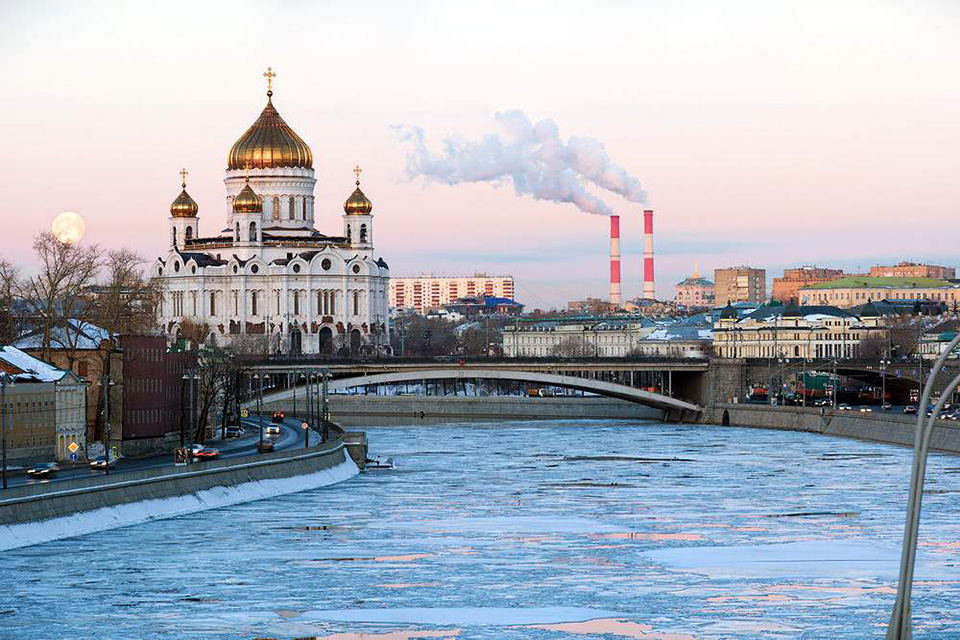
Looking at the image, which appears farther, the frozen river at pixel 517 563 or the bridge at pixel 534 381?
the bridge at pixel 534 381

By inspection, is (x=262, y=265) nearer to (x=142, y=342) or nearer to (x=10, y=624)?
(x=142, y=342)

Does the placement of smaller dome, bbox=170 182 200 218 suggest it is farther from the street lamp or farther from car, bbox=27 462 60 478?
car, bbox=27 462 60 478

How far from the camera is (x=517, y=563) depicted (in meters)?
39.0

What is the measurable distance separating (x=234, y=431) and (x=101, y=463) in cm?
2607

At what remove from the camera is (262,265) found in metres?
138

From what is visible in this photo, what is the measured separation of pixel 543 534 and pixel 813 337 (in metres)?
111

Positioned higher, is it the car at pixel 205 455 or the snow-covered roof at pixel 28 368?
the snow-covered roof at pixel 28 368

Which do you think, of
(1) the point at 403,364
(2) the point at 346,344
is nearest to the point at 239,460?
(1) the point at 403,364

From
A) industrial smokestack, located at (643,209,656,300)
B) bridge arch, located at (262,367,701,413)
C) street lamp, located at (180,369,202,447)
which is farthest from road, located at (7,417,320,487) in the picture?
industrial smokestack, located at (643,209,656,300)

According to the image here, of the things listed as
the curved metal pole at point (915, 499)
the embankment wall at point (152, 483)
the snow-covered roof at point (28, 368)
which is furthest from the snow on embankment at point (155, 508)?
the curved metal pole at point (915, 499)

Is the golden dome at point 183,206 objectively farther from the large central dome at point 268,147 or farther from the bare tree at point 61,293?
the bare tree at point 61,293

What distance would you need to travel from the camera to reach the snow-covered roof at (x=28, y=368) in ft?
193

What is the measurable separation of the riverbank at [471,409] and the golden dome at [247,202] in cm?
3040

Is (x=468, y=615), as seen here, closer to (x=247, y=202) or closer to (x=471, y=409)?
(x=471, y=409)
